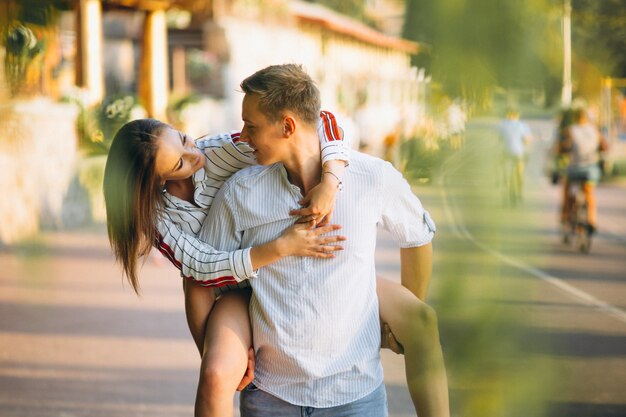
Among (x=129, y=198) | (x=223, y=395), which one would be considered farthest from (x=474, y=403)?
(x=223, y=395)

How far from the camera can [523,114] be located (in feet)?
2.67

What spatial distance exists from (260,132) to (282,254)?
25cm

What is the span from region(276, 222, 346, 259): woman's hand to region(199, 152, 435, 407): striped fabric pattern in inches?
1.6

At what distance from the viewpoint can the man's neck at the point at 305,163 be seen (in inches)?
75.5

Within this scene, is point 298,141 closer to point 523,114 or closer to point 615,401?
point 523,114

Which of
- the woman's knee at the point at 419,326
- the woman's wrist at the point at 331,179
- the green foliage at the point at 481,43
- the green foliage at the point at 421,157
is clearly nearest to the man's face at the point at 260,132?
the woman's wrist at the point at 331,179

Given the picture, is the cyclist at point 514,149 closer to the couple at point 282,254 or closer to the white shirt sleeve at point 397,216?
the white shirt sleeve at point 397,216

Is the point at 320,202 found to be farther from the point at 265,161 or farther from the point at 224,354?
the point at 224,354

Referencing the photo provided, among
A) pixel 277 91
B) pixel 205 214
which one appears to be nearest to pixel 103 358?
pixel 205 214

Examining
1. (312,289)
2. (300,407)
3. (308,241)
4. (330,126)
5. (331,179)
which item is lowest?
(300,407)

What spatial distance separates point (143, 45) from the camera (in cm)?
117

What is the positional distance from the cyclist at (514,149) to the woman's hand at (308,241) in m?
0.97

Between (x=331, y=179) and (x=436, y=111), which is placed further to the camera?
(x=331, y=179)

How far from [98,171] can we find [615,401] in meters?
4.09
